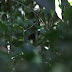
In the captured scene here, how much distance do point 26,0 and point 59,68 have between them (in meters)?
2.29

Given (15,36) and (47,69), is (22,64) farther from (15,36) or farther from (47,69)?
(15,36)

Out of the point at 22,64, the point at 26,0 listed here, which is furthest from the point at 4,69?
the point at 26,0

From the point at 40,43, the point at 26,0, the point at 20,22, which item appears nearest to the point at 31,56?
the point at 40,43

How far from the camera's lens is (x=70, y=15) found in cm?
23

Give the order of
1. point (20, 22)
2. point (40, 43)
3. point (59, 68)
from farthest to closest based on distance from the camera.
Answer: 1. point (20, 22)
2. point (40, 43)
3. point (59, 68)

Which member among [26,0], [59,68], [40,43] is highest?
[26,0]

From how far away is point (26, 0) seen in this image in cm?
238

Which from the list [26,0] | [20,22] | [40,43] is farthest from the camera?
[26,0]

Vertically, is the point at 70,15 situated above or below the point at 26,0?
below

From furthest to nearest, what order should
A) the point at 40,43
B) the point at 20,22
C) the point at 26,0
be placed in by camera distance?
1. the point at 26,0
2. the point at 20,22
3. the point at 40,43

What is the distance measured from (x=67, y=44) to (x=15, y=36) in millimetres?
1396

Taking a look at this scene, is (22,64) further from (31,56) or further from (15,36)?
(15,36)

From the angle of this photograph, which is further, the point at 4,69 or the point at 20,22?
the point at 20,22

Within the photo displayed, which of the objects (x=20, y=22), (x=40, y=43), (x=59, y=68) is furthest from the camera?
(x=20, y=22)
